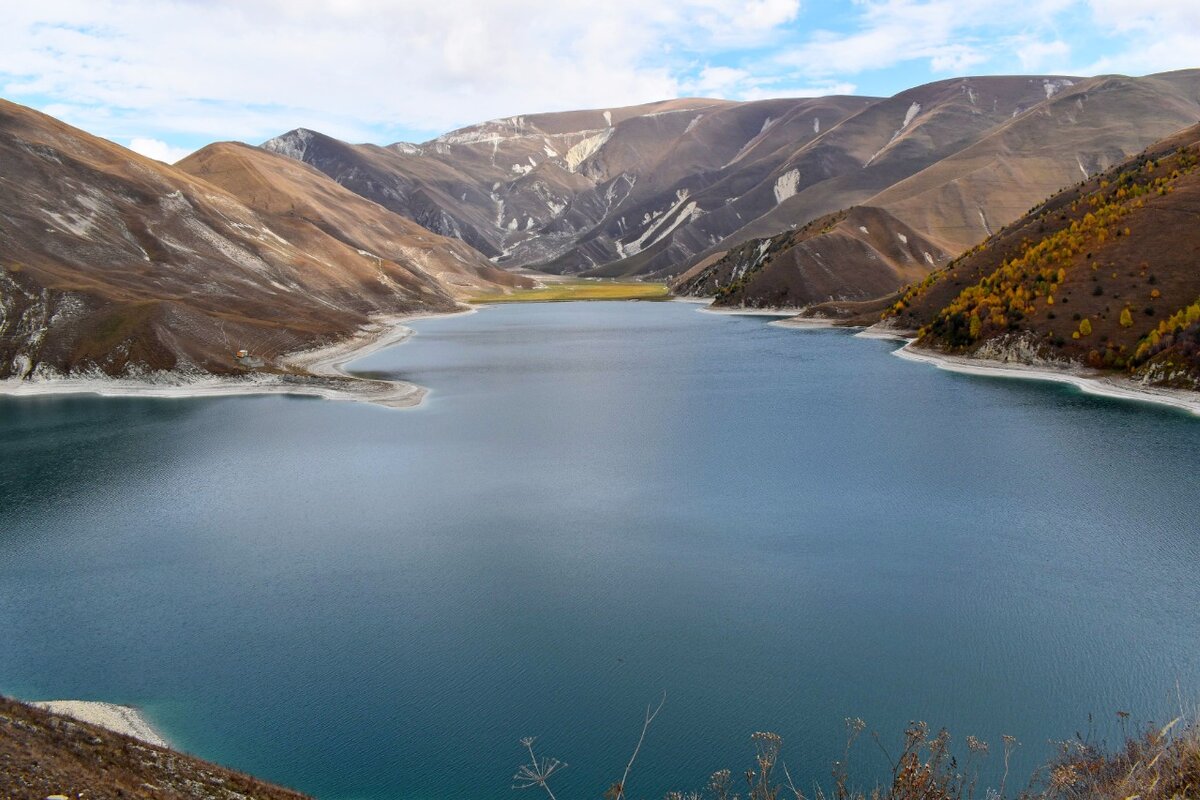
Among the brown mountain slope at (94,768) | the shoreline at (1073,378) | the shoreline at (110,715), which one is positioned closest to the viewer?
the brown mountain slope at (94,768)

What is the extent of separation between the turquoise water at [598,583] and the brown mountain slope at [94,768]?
2340mm

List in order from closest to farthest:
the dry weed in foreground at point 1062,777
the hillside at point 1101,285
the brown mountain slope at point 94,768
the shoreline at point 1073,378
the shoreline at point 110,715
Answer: the dry weed in foreground at point 1062,777
the brown mountain slope at point 94,768
the shoreline at point 110,715
the shoreline at point 1073,378
the hillside at point 1101,285

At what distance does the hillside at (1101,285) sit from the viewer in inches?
2581

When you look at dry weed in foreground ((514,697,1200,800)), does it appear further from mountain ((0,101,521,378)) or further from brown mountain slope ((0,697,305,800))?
mountain ((0,101,521,378))

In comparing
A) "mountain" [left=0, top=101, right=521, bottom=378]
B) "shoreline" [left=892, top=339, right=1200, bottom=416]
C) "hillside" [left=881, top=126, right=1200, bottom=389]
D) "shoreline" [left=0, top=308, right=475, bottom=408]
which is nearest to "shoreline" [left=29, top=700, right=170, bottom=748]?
"shoreline" [left=0, top=308, right=475, bottom=408]

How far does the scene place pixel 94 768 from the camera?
15.2m

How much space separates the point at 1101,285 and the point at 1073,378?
11.3 meters

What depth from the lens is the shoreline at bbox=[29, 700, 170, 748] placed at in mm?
20125

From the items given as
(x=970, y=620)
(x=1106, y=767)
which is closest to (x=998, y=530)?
(x=970, y=620)

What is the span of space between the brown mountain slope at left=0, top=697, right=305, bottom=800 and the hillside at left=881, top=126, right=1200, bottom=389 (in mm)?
65178

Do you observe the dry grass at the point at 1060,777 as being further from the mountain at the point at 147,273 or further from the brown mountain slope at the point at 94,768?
the mountain at the point at 147,273

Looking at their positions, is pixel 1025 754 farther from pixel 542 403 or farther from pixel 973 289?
pixel 973 289

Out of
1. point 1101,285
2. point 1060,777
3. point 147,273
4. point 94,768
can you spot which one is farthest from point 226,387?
point 1101,285

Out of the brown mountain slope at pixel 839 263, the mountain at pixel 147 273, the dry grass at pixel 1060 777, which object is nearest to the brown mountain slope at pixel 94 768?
the dry grass at pixel 1060 777
